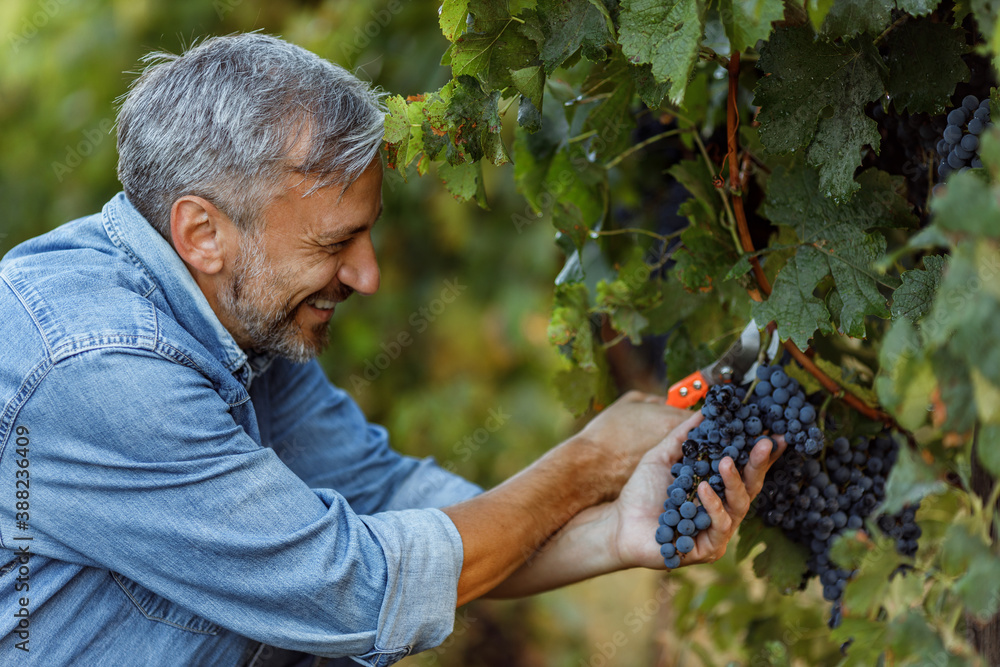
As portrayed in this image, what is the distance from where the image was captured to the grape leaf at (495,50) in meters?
1.01

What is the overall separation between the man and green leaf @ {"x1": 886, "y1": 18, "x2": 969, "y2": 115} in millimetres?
444

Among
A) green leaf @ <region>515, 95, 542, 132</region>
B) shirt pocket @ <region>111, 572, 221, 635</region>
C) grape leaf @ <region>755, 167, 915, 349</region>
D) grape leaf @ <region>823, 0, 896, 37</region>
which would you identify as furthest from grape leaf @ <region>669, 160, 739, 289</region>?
shirt pocket @ <region>111, 572, 221, 635</region>

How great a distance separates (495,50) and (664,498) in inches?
27.0

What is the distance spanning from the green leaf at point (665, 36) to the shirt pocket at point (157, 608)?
979 mm

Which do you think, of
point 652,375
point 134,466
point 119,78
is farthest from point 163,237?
point 119,78

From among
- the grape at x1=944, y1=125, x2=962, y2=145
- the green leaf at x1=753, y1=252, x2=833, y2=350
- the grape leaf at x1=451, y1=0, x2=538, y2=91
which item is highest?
the grape leaf at x1=451, y1=0, x2=538, y2=91

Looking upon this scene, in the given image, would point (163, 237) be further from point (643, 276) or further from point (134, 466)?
point (643, 276)

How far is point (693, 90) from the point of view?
4.42 ft

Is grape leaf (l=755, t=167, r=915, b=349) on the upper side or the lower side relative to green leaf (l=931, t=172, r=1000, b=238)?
lower

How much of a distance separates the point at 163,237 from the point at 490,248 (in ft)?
5.71

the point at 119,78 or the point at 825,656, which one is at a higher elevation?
the point at 119,78

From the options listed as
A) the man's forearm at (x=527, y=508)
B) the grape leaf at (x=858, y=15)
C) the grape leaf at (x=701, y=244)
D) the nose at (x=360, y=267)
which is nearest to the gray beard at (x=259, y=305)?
the nose at (x=360, y=267)

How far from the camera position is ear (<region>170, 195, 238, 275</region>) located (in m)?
1.36

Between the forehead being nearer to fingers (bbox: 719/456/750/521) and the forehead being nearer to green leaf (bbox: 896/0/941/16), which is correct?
fingers (bbox: 719/456/750/521)
